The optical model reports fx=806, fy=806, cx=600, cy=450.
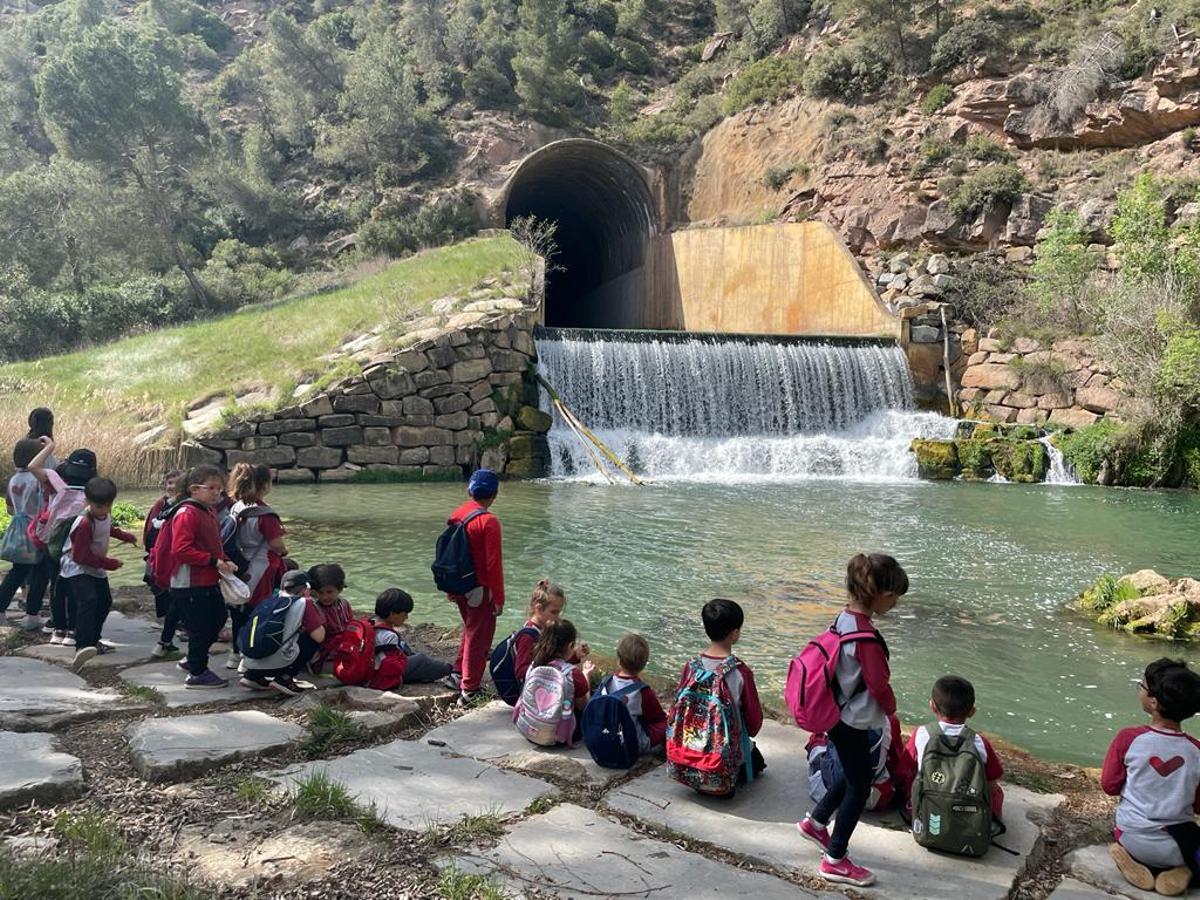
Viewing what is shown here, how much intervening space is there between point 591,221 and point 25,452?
28.3m

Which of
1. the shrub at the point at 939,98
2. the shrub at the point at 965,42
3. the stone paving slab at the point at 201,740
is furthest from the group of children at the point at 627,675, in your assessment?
the shrub at the point at 965,42

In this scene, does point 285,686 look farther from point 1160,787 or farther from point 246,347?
point 246,347

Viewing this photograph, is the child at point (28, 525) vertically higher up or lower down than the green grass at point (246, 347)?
lower down

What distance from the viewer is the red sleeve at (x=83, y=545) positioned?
4.74 meters

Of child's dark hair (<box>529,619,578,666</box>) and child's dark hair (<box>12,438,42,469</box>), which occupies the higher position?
child's dark hair (<box>12,438,42,469</box>)

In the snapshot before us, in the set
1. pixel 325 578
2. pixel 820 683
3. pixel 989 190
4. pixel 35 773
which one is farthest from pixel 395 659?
pixel 989 190

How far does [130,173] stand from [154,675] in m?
29.0

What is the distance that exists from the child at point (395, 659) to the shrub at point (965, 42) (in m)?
26.6

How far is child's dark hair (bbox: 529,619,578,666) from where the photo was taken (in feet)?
12.7

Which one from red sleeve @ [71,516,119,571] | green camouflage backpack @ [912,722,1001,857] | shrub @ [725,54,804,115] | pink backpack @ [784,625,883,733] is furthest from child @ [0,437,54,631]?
shrub @ [725,54,804,115]

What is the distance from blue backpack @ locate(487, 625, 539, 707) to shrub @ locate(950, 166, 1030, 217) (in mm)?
21629

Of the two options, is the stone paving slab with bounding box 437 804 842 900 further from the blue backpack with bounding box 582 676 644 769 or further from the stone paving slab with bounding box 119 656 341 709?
the stone paving slab with bounding box 119 656 341 709

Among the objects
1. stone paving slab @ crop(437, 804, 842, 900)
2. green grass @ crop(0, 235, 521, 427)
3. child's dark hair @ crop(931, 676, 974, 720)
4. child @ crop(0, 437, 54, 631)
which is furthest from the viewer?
green grass @ crop(0, 235, 521, 427)

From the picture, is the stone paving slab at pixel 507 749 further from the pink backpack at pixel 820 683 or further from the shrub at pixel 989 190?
the shrub at pixel 989 190
